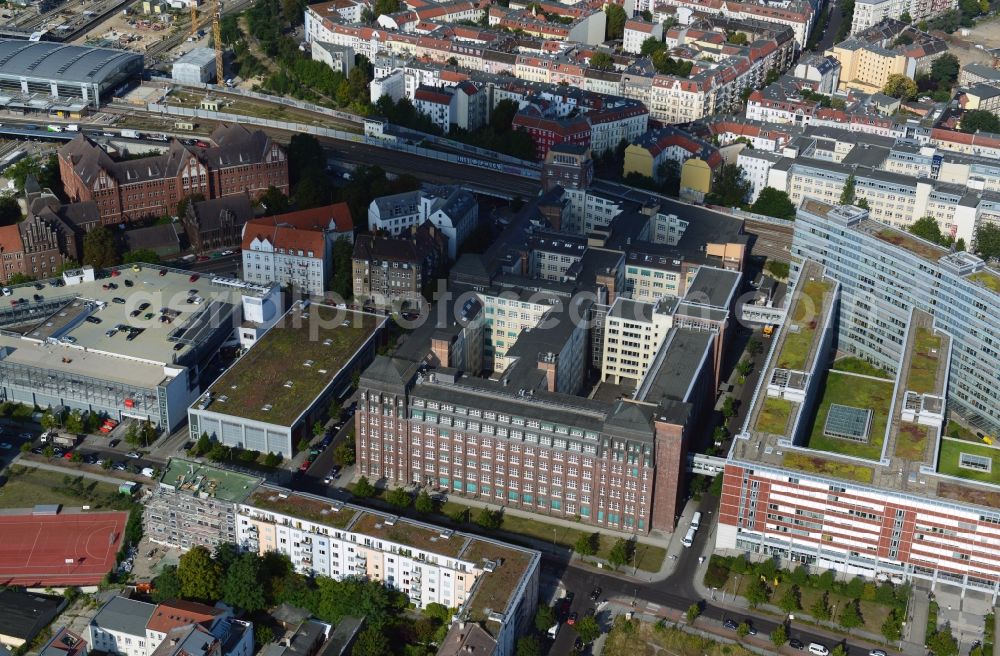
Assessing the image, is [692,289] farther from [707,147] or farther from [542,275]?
[707,147]

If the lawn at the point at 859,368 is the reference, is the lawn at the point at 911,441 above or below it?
above

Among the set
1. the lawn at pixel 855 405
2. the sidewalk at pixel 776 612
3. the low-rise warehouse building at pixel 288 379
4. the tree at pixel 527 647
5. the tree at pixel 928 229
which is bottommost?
the sidewalk at pixel 776 612

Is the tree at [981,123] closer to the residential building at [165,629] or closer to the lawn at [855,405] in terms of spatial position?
the lawn at [855,405]

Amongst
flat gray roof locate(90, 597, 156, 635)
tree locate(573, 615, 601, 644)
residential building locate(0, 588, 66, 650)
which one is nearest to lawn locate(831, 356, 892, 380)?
tree locate(573, 615, 601, 644)

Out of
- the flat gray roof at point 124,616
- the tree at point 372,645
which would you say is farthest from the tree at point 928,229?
the flat gray roof at point 124,616

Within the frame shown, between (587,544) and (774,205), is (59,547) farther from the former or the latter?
(774,205)

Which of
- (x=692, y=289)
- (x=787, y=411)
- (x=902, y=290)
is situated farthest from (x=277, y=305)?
(x=902, y=290)
